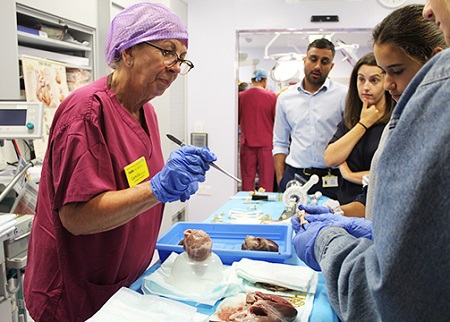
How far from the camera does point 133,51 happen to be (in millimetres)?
1488

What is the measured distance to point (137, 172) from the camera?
1.44 metres

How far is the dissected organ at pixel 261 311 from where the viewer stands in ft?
3.49

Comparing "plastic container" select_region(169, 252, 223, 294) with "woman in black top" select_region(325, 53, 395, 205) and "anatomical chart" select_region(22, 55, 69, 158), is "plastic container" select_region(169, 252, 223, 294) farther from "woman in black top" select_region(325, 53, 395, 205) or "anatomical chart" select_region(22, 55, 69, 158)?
"anatomical chart" select_region(22, 55, 69, 158)

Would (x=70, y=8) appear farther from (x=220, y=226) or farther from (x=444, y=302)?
(x=444, y=302)

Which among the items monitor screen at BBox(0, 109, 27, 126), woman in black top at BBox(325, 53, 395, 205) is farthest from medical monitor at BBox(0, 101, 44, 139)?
woman in black top at BBox(325, 53, 395, 205)

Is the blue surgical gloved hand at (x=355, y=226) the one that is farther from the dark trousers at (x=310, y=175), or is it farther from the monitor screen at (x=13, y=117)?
the dark trousers at (x=310, y=175)

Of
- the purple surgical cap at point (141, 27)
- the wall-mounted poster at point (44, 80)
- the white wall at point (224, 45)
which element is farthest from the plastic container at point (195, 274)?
the white wall at point (224, 45)

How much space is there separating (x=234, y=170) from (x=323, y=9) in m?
2.18

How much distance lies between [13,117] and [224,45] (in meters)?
3.37

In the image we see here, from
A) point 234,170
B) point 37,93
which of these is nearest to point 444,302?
point 37,93

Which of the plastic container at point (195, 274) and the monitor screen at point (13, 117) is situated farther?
the monitor screen at point (13, 117)

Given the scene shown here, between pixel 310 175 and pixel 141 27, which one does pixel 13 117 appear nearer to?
pixel 141 27

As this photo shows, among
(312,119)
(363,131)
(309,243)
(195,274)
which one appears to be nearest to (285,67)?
(312,119)

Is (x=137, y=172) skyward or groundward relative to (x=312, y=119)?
groundward
